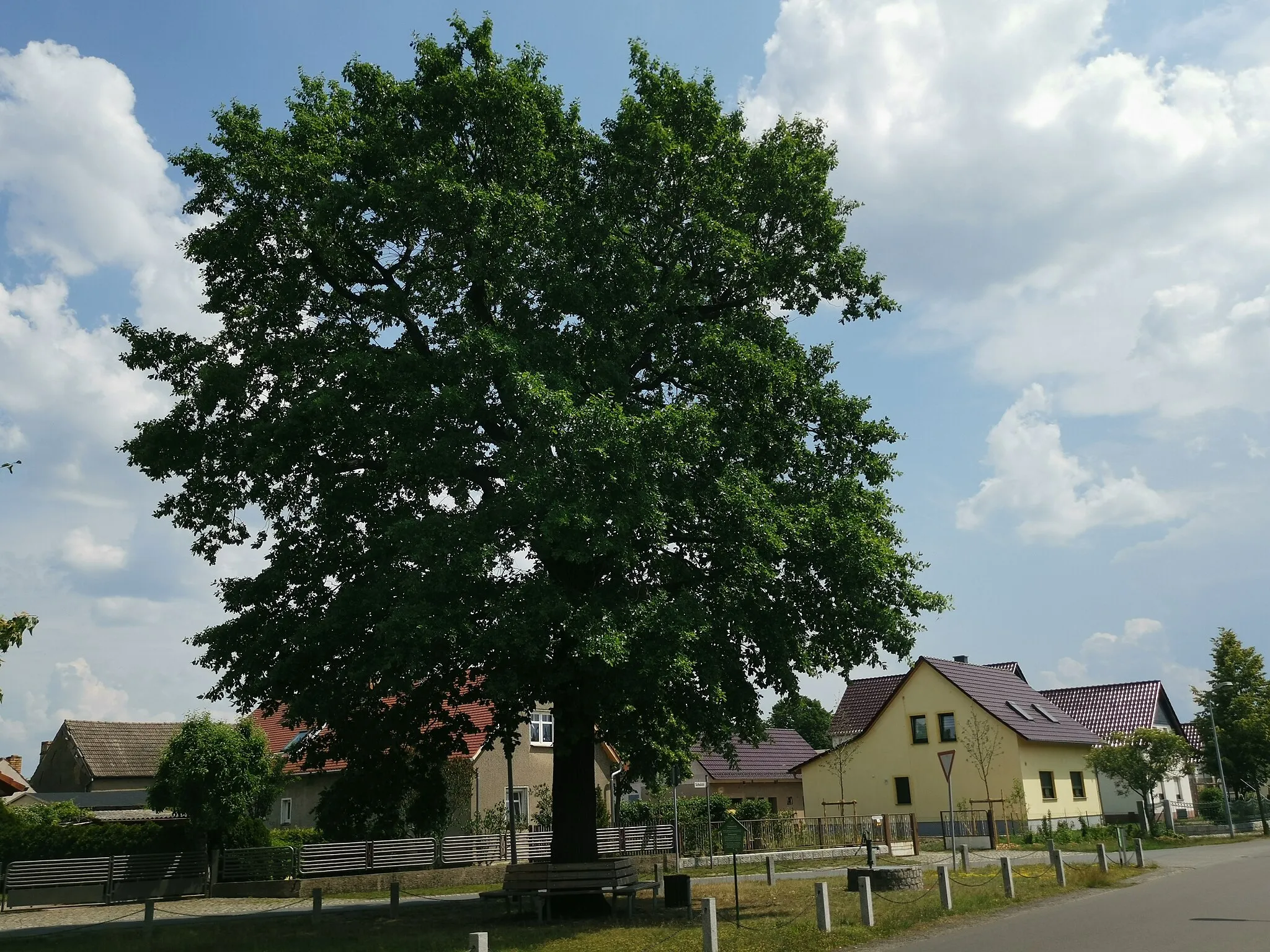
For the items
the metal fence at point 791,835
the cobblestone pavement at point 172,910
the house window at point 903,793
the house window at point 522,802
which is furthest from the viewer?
the house window at point 903,793

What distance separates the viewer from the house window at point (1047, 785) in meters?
46.4

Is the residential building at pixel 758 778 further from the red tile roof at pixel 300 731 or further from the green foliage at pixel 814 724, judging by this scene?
the green foliage at pixel 814 724

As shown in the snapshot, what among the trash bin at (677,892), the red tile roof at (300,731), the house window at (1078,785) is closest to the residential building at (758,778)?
the house window at (1078,785)

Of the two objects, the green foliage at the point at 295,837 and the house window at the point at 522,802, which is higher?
the house window at the point at 522,802

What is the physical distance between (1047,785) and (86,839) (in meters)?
38.9

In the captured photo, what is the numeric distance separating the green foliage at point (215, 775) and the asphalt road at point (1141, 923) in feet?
68.6

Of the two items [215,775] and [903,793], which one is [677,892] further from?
[903,793]

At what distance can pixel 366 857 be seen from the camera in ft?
97.2

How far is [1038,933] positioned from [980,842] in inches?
1029

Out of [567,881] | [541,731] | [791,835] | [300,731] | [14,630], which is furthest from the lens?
[300,731]

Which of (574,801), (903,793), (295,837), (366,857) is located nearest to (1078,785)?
(903,793)

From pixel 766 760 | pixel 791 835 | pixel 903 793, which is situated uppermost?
pixel 766 760

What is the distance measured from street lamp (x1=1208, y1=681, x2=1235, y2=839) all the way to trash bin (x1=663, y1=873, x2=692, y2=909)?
35.2m

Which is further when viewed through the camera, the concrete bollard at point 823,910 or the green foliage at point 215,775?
the green foliage at point 215,775
